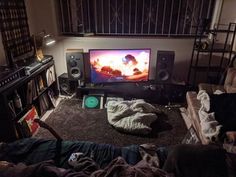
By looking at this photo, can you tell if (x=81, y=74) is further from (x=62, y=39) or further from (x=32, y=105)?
(x=32, y=105)

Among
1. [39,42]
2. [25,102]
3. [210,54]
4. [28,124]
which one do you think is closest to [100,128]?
[28,124]

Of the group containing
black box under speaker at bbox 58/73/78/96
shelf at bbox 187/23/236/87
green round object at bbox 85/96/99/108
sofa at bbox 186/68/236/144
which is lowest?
green round object at bbox 85/96/99/108

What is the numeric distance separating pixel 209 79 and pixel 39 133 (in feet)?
8.24

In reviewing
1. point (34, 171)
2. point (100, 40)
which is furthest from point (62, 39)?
point (34, 171)

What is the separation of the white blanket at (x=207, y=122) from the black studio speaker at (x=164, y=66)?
33.8 inches

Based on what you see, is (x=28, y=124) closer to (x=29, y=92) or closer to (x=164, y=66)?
(x=29, y=92)

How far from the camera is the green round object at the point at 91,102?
2996 millimetres

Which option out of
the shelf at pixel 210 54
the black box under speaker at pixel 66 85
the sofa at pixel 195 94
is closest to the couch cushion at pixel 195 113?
the sofa at pixel 195 94

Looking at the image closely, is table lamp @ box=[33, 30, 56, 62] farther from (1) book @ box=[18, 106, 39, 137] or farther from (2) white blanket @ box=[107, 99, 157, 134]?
(2) white blanket @ box=[107, 99, 157, 134]


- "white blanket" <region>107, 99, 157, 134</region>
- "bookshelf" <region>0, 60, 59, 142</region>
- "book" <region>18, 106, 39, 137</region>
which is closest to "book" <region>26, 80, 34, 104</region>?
"bookshelf" <region>0, 60, 59, 142</region>

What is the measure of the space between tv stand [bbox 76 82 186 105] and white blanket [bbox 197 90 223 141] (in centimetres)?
81

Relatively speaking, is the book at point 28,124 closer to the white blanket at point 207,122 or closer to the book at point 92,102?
the book at point 92,102

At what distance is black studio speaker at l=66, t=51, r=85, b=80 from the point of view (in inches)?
117

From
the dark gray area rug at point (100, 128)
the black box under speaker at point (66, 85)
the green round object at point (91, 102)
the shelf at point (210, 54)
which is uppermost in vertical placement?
the shelf at point (210, 54)
